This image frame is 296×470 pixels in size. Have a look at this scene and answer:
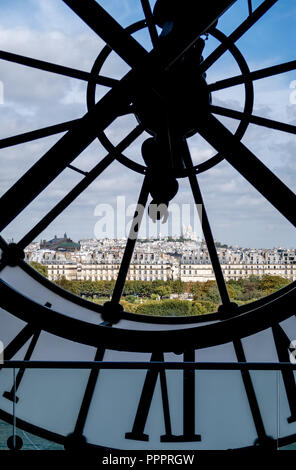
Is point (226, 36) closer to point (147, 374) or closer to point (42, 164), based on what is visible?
point (42, 164)

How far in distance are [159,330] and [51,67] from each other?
2011 mm

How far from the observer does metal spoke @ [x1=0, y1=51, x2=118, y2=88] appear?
3.72 m

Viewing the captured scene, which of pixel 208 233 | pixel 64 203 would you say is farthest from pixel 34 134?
pixel 208 233

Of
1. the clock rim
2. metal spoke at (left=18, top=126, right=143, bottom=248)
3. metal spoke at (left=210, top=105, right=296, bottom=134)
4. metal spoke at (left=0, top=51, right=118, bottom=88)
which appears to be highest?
metal spoke at (left=0, top=51, right=118, bottom=88)

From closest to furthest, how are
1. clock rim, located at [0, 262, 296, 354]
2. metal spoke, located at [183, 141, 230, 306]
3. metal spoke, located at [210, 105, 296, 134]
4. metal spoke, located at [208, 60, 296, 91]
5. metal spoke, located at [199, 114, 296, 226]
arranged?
1. clock rim, located at [0, 262, 296, 354]
2. metal spoke, located at [199, 114, 296, 226]
3. metal spoke, located at [208, 60, 296, 91]
4. metal spoke, located at [210, 105, 296, 134]
5. metal spoke, located at [183, 141, 230, 306]

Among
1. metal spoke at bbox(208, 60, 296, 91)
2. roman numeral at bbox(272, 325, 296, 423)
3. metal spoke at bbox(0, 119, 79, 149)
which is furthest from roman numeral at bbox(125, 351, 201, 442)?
metal spoke at bbox(208, 60, 296, 91)

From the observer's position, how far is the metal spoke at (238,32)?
381 cm

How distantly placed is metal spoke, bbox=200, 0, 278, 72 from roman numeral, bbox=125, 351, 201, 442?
2184 mm

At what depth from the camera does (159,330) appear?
366cm

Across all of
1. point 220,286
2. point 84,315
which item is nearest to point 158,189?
point 220,286

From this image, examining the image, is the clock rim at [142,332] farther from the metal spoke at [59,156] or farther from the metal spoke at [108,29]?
the metal spoke at [108,29]

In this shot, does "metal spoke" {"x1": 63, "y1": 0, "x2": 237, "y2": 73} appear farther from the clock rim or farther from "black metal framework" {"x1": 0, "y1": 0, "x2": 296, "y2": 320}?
the clock rim

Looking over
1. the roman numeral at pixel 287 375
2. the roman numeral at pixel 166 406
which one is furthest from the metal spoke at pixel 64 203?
the roman numeral at pixel 287 375

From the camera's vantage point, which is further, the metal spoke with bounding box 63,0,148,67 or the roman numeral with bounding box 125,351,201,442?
the roman numeral with bounding box 125,351,201,442
